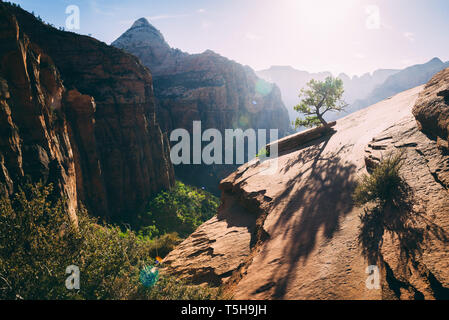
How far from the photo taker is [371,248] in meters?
4.77

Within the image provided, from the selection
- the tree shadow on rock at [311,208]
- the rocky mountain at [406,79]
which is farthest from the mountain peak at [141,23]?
the rocky mountain at [406,79]

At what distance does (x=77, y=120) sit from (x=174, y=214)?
18431mm

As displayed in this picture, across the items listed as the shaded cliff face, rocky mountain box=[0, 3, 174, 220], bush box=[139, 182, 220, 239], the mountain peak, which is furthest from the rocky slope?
the mountain peak

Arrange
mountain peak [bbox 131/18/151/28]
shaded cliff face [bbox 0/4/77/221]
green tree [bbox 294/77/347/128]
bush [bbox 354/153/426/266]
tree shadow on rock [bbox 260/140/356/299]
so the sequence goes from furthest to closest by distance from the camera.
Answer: mountain peak [bbox 131/18/151/28]
green tree [bbox 294/77/347/128]
shaded cliff face [bbox 0/4/77/221]
tree shadow on rock [bbox 260/140/356/299]
bush [bbox 354/153/426/266]

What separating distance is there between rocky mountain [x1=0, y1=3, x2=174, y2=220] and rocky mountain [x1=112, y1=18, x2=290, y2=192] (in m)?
33.8

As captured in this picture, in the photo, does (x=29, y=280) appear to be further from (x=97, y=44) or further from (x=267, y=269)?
(x=97, y=44)

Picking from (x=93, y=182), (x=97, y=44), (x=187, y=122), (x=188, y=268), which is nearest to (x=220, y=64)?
(x=187, y=122)

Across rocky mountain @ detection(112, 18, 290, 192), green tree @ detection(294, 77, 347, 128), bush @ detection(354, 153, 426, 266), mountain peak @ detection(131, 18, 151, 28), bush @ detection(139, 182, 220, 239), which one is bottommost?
bush @ detection(139, 182, 220, 239)

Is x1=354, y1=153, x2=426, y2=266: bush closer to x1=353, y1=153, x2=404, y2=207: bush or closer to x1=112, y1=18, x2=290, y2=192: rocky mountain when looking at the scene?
x1=353, y1=153, x2=404, y2=207: bush

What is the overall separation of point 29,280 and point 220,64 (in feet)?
344

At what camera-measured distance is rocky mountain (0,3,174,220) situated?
984 cm

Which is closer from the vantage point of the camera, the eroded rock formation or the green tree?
the eroded rock formation

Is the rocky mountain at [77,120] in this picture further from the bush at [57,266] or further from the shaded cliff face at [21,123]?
the bush at [57,266]

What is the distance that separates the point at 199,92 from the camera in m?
82.8
